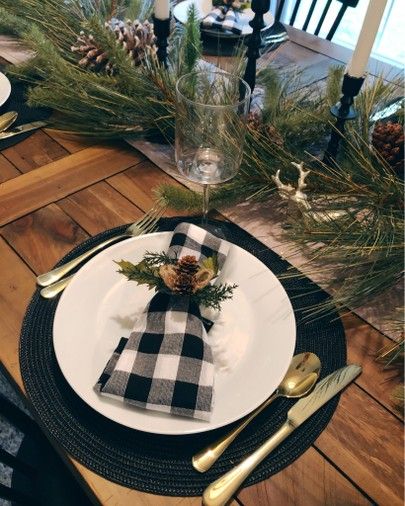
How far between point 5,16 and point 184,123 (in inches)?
26.6

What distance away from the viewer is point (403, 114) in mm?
755

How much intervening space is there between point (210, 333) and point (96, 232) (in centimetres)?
25

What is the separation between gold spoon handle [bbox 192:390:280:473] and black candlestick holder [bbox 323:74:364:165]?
0.40 metres

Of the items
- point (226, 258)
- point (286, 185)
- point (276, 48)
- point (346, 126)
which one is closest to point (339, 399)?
point (226, 258)

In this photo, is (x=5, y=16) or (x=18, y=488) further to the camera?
(x=5, y=16)

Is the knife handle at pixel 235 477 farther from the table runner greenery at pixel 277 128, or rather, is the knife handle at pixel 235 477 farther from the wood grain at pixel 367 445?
the table runner greenery at pixel 277 128

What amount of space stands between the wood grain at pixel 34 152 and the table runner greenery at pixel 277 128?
0.15ft

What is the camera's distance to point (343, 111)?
2.31ft

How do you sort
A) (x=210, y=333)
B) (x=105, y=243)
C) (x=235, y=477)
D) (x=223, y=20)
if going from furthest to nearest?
(x=223, y=20) → (x=105, y=243) → (x=210, y=333) → (x=235, y=477)

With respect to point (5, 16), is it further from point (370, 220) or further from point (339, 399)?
point (339, 399)

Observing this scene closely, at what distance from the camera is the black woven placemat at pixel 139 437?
1.46 ft

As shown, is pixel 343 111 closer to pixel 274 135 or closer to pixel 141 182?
pixel 274 135

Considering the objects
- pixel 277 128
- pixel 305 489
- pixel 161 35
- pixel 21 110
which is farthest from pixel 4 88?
pixel 305 489

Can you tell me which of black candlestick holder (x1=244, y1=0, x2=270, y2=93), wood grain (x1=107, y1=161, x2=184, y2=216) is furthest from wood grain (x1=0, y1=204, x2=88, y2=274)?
black candlestick holder (x1=244, y1=0, x2=270, y2=93)
